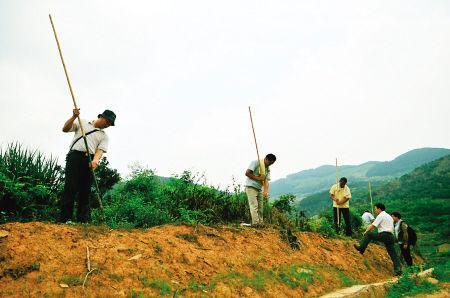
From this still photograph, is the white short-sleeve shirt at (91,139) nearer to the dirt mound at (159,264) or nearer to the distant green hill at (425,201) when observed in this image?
the dirt mound at (159,264)

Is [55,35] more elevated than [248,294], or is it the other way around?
[55,35]

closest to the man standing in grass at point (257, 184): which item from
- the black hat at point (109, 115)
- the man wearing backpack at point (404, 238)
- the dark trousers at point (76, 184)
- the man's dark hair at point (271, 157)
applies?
the man's dark hair at point (271, 157)

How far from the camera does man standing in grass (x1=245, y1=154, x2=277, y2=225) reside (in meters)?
7.49

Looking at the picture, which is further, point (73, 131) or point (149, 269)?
point (73, 131)

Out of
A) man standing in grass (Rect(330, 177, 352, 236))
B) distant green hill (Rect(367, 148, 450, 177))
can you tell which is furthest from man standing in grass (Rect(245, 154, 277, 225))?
distant green hill (Rect(367, 148, 450, 177))

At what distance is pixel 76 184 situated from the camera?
16.9ft

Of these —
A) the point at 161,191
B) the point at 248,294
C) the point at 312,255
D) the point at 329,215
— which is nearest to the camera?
the point at 248,294

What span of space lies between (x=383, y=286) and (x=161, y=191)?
4.71m

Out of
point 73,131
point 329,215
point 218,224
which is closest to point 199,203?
point 218,224

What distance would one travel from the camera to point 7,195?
504cm

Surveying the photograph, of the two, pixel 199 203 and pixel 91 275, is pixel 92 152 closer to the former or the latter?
pixel 91 275

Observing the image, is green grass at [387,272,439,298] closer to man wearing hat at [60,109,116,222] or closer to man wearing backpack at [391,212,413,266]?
man wearing backpack at [391,212,413,266]

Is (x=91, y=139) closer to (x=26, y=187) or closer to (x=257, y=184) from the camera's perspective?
(x=26, y=187)

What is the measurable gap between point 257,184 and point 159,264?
3323 millimetres
